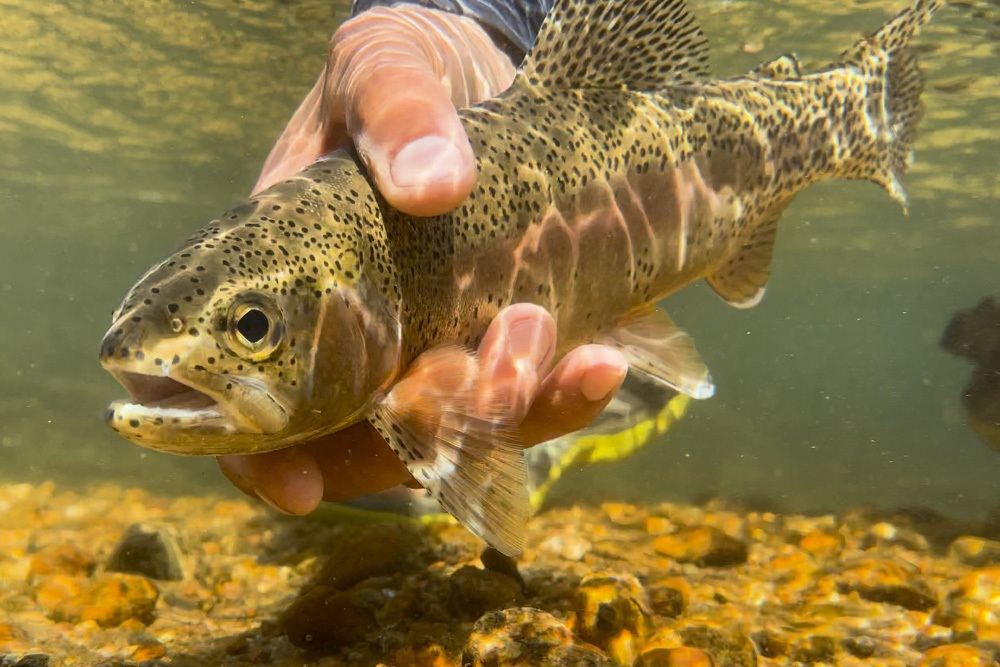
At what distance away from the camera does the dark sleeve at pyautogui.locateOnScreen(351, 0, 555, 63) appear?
13.3 feet

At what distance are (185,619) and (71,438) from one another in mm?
12417

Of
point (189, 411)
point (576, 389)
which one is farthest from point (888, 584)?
point (189, 411)

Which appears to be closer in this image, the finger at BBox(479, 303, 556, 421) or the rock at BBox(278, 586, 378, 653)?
the finger at BBox(479, 303, 556, 421)

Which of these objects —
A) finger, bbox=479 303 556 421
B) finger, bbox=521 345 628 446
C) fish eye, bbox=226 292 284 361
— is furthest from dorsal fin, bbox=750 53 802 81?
fish eye, bbox=226 292 284 361

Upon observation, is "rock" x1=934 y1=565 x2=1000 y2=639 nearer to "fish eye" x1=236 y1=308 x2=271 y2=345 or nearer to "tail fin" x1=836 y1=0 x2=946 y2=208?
"tail fin" x1=836 y1=0 x2=946 y2=208

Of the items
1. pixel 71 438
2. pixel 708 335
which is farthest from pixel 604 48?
pixel 708 335

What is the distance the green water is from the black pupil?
8.36 metres

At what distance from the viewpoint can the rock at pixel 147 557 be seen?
552 centimetres

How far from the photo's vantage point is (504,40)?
423cm

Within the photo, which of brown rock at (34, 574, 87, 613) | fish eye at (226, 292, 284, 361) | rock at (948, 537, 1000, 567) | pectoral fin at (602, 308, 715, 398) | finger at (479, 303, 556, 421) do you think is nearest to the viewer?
fish eye at (226, 292, 284, 361)

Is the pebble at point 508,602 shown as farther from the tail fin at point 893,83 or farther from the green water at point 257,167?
the green water at point 257,167

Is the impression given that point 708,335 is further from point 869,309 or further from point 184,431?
point 184,431

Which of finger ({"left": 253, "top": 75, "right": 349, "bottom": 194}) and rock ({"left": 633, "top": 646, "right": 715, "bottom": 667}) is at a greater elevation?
finger ({"left": 253, "top": 75, "right": 349, "bottom": 194})

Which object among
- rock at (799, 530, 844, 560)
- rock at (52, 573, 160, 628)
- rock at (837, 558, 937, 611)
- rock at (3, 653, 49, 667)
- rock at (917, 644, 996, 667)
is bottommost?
rock at (52, 573, 160, 628)
